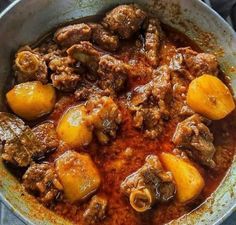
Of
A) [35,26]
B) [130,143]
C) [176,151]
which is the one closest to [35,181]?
[130,143]

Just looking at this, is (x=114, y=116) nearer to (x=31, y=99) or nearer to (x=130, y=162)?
(x=130, y=162)

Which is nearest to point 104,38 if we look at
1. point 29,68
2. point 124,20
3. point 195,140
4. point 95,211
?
point 124,20

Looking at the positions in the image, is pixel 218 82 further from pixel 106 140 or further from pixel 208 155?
pixel 106 140

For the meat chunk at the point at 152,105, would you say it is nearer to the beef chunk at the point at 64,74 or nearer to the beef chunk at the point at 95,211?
the beef chunk at the point at 64,74

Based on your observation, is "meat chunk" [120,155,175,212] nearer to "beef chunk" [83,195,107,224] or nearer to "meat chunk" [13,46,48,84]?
"beef chunk" [83,195,107,224]

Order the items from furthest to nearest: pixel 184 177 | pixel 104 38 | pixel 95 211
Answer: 1. pixel 104 38
2. pixel 184 177
3. pixel 95 211

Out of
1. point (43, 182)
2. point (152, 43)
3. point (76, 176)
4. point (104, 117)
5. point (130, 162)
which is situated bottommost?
point (43, 182)

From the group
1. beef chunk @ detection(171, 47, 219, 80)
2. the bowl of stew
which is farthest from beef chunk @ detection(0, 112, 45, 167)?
beef chunk @ detection(171, 47, 219, 80)
